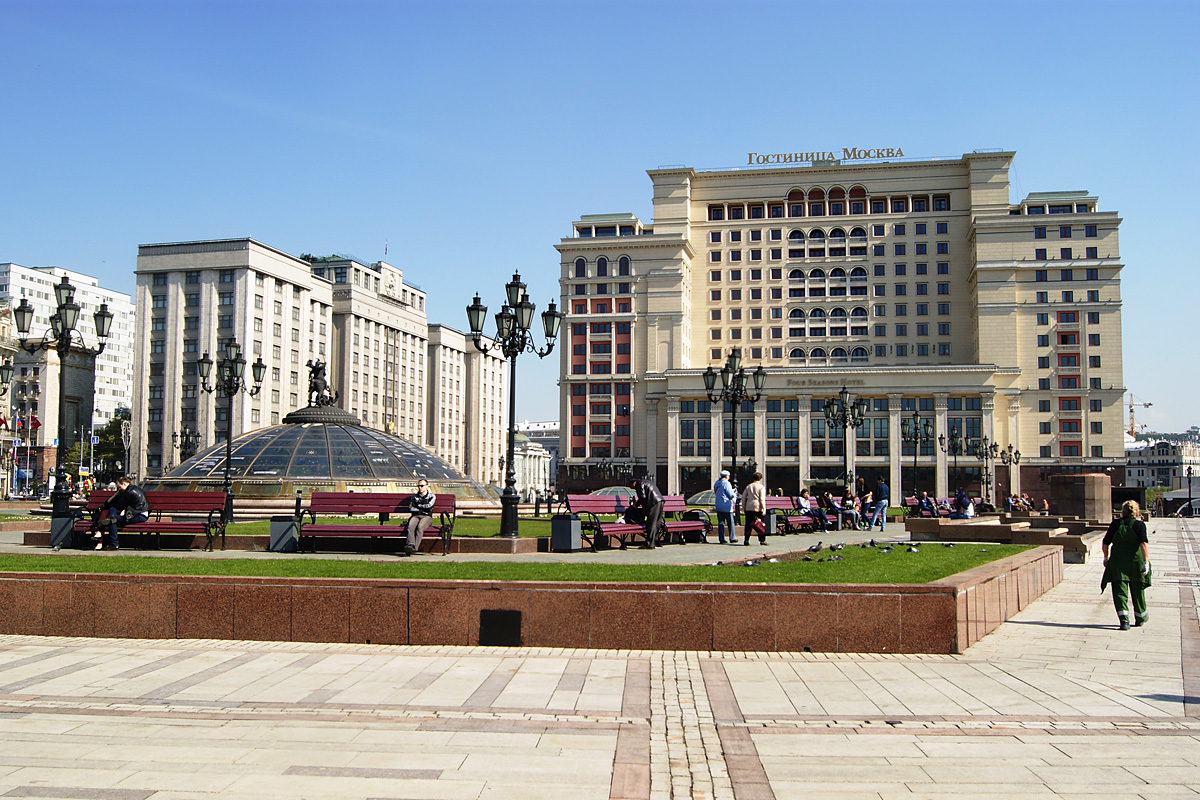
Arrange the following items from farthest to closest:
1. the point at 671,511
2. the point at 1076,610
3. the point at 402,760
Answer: the point at 671,511 → the point at 1076,610 → the point at 402,760

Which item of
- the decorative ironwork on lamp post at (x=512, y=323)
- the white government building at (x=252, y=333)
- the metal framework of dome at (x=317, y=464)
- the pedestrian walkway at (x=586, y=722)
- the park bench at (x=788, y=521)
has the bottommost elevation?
the pedestrian walkway at (x=586, y=722)

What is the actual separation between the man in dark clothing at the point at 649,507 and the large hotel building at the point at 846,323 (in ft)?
219

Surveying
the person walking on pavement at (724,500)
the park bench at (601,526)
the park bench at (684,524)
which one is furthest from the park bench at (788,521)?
the park bench at (601,526)

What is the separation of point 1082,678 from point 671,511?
1475 centimetres

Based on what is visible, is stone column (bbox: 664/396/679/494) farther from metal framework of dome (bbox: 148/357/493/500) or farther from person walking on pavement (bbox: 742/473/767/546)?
person walking on pavement (bbox: 742/473/767/546)

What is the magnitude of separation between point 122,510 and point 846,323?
83407mm

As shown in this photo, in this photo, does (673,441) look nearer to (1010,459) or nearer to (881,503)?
(1010,459)

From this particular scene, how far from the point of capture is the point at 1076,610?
44.0 feet

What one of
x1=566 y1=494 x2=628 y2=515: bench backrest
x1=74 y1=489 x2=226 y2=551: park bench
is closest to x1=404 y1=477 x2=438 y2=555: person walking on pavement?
x1=566 y1=494 x2=628 y2=515: bench backrest

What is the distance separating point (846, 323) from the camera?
304 ft

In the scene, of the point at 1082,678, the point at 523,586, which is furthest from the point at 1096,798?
the point at 523,586

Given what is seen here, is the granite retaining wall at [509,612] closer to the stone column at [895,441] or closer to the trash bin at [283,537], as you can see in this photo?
the trash bin at [283,537]

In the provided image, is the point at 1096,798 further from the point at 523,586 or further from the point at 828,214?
the point at 828,214

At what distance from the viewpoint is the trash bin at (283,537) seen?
15719mm
